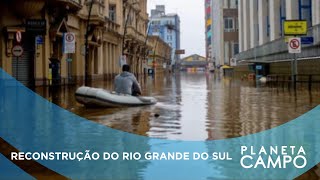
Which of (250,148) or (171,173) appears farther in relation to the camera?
(250,148)

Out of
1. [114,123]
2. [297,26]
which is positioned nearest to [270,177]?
[114,123]

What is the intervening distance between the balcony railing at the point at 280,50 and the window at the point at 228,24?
37291mm

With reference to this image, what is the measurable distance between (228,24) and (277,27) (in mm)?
59494

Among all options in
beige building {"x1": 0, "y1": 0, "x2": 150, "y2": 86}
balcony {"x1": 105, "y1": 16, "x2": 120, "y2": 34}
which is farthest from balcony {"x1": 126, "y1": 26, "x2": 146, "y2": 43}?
beige building {"x1": 0, "y1": 0, "x2": 150, "y2": 86}

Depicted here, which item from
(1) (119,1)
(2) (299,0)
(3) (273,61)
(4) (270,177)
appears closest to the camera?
(4) (270,177)

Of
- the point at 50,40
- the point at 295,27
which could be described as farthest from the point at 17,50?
the point at 295,27

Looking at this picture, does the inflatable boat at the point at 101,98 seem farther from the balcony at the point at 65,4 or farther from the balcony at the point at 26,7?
the balcony at the point at 65,4

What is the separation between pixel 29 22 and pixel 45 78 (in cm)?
508

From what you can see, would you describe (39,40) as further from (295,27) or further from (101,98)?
(295,27)

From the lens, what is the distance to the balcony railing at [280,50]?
3312 cm

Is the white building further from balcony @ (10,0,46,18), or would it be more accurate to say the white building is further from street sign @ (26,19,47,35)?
balcony @ (10,0,46,18)

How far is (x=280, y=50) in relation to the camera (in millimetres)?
43750

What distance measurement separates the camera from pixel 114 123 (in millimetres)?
12031

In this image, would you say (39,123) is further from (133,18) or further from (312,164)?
(133,18)
